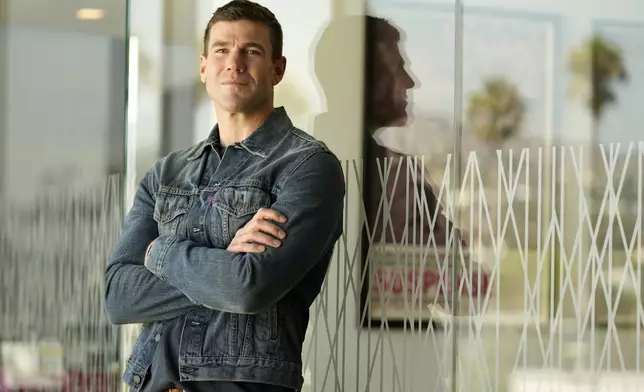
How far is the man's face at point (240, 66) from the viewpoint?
6.88 ft

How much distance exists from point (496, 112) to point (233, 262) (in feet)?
2.71

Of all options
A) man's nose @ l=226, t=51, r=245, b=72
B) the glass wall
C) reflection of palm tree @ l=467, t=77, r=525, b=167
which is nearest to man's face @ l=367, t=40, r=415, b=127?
reflection of palm tree @ l=467, t=77, r=525, b=167

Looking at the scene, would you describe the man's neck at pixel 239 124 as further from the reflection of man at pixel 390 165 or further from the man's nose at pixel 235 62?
the reflection of man at pixel 390 165

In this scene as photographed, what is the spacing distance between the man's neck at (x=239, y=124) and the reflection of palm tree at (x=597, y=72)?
2.33 ft

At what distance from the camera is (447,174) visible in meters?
2.45

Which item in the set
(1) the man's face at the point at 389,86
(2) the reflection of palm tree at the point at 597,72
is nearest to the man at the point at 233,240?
(1) the man's face at the point at 389,86

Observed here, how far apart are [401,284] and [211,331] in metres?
0.72

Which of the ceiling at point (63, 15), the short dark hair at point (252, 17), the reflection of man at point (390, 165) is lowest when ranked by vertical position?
the reflection of man at point (390, 165)

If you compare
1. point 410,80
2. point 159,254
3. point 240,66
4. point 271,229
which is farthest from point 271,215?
point 410,80

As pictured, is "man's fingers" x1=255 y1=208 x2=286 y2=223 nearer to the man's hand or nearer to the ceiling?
the man's hand

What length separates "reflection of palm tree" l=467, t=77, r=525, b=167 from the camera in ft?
7.77

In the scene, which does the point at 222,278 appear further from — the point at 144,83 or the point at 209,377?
the point at 144,83

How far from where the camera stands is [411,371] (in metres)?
2.52

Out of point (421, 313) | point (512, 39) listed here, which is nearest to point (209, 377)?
point (421, 313)
